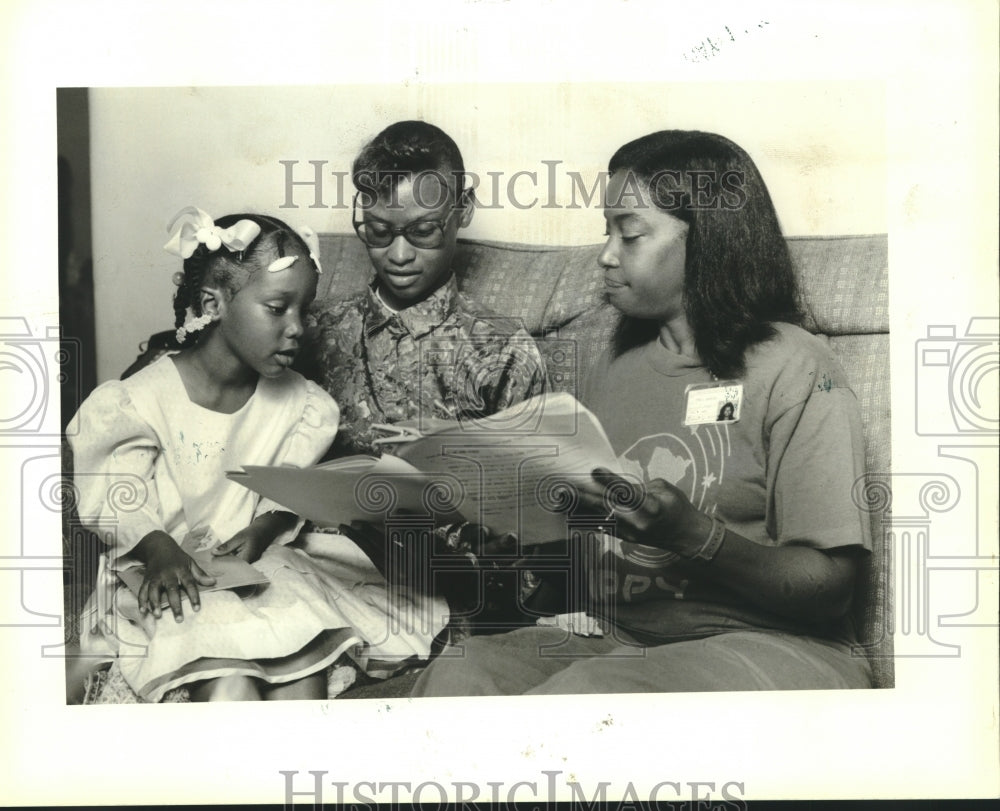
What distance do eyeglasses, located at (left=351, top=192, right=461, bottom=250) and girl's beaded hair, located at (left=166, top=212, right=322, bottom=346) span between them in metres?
0.13

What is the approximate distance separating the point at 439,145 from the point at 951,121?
4.36ft

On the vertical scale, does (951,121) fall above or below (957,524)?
above

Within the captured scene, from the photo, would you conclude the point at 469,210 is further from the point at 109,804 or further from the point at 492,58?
the point at 109,804

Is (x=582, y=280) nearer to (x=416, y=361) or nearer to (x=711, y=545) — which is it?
(x=416, y=361)

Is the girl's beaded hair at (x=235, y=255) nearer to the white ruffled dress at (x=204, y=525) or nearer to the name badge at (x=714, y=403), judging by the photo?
the white ruffled dress at (x=204, y=525)

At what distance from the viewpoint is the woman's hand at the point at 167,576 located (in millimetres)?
2734

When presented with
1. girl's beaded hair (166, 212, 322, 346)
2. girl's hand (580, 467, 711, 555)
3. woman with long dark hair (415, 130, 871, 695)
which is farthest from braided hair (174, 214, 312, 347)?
girl's hand (580, 467, 711, 555)

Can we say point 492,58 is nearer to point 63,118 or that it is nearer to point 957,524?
point 63,118

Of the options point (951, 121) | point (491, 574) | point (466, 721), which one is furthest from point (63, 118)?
point (951, 121)

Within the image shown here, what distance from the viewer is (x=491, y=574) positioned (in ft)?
9.11

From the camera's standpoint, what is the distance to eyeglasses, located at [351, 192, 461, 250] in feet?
9.13

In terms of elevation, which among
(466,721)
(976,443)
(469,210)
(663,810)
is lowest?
(663,810)

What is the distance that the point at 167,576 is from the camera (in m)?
2.74

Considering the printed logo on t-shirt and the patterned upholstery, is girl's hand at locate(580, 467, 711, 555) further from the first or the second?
the patterned upholstery
